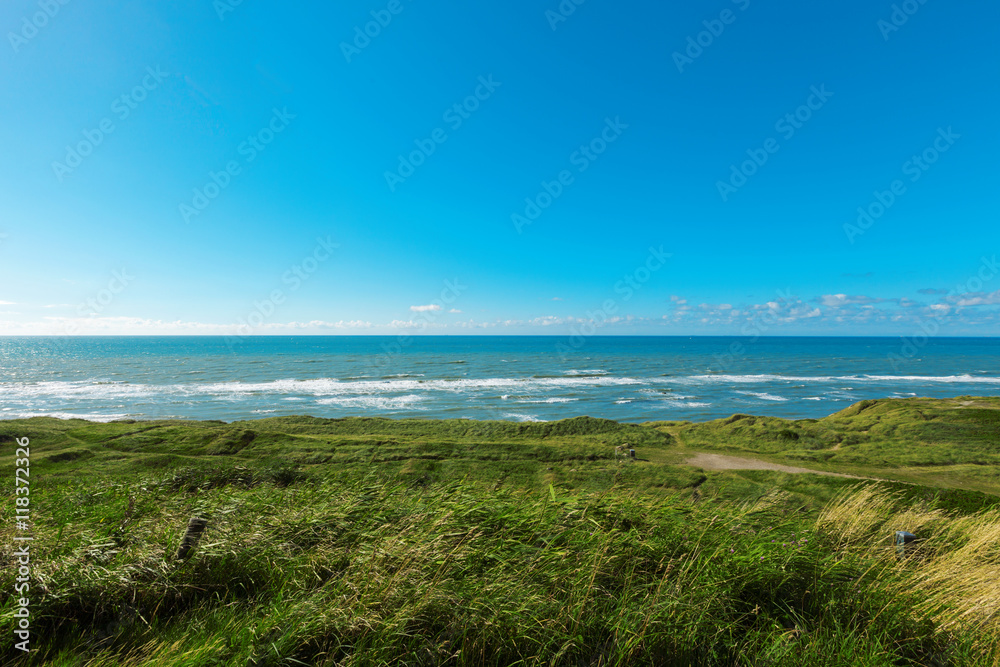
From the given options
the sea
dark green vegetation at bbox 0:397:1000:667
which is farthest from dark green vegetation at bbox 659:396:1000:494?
dark green vegetation at bbox 0:397:1000:667

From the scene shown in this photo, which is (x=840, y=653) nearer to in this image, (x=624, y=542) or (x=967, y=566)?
(x=624, y=542)

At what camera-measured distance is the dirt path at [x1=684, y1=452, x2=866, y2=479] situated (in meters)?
15.9

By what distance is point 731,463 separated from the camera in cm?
1689

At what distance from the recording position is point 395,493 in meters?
6.49

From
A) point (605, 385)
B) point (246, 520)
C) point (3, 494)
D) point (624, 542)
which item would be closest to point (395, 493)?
point (246, 520)

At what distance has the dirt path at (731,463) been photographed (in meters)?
15.9

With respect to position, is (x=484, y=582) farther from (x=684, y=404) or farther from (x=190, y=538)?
(x=684, y=404)

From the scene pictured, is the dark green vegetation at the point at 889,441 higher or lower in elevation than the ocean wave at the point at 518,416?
higher

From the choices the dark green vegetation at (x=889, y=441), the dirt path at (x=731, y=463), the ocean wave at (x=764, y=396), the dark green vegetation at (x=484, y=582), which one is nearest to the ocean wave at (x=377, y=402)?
the dark green vegetation at (x=889, y=441)

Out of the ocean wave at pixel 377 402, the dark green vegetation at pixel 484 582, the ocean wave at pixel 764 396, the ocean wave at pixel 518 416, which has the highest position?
the dark green vegetation at pixel 484 582

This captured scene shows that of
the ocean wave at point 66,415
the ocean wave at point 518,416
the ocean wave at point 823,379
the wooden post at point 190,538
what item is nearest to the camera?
the wooden post at point 190,538
